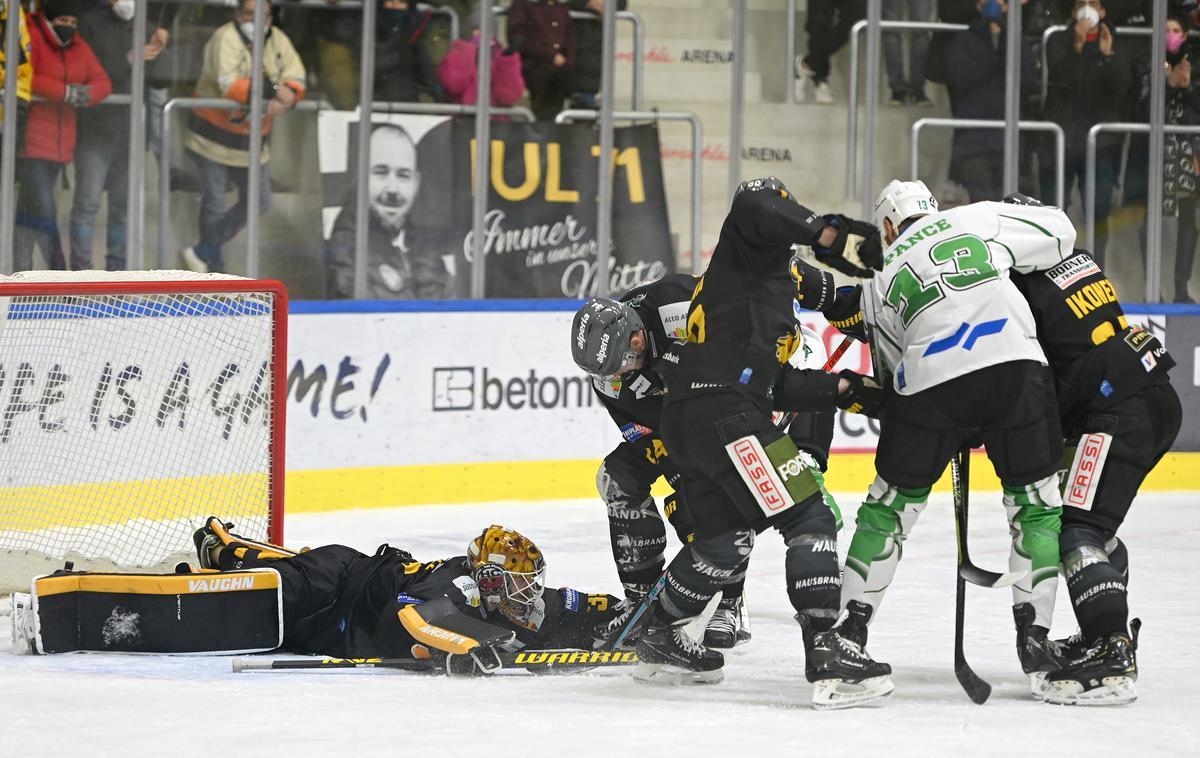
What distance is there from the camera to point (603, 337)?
4660mm

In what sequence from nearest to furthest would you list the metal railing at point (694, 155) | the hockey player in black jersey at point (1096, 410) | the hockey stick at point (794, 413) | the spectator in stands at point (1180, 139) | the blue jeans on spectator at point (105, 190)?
the hockey player in black jersey at point (1096, 410) → the hockey stick at point (794, 413) → the blue jeans on spectator at point (105, 190) → the metal railing at point (694, 155) → the spectator in stands at point (1180, 139)

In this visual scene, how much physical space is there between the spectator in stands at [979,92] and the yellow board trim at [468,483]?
178cm

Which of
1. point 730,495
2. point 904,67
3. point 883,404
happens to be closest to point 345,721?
point 730,495

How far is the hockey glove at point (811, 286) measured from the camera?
4.69 meters

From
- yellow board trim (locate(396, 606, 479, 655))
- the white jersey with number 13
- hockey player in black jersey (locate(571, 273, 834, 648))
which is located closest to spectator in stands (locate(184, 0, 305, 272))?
hockey player in black jersey (locate(571, 273, 834, 648))

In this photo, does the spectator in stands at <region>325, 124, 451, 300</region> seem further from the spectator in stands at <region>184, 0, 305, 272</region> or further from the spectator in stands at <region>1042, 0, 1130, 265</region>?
the spectator in stands at <region>1042, 0, 1130, 265</region>

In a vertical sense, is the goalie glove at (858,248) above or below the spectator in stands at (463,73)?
below

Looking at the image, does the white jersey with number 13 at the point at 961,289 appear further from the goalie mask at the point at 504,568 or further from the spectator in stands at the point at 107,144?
the spectator in stands at the point at 107,144

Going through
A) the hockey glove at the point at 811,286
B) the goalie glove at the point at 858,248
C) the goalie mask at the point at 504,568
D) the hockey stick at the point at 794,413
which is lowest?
the goalie mask at the point at 504,568

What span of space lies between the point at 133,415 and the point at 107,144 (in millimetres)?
2709

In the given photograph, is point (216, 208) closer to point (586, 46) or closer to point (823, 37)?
point (586, 46)

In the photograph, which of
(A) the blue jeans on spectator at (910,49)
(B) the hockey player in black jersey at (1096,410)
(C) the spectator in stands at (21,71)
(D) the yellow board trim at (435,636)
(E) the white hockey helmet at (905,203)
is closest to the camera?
(B) the hockey player in black jersey at (1096,410)

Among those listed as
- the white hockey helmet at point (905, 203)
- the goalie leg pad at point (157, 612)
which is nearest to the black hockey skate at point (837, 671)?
the white hockey helmet at point (905, 203)

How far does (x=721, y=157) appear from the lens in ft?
32.0
